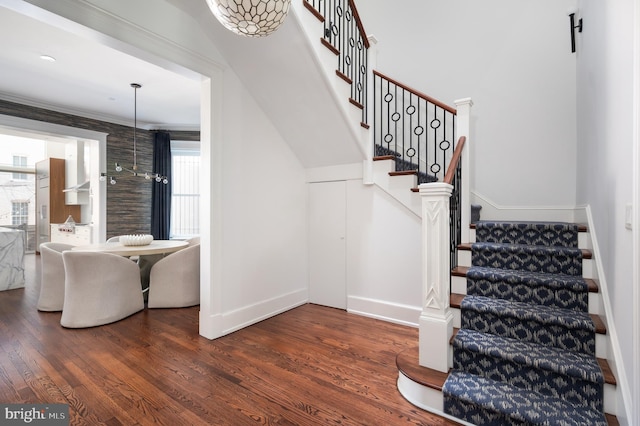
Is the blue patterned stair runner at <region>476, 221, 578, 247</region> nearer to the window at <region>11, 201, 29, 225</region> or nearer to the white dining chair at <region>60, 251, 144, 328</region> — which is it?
the white dining chair at <region>60, 251, 144, 328</region>

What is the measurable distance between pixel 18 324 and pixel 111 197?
3.20 metres

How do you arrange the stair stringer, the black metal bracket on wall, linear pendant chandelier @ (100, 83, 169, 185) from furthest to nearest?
1. linear pendant chandelier @ (100, 83, 169, 185)
2. the black metal bracket on wall
3. the stair stringer

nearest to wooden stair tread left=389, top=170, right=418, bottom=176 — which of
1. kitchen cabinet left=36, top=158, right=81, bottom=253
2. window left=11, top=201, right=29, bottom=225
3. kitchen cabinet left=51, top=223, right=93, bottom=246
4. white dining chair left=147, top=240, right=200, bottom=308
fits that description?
white dining chair left=147, top=240, right=200, bottom=308

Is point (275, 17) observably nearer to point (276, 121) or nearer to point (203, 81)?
point (203, 81)

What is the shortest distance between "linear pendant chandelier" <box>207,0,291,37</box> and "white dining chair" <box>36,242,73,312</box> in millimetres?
3739

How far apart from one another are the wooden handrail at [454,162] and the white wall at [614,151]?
2.89 feet

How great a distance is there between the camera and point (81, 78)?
419 cm

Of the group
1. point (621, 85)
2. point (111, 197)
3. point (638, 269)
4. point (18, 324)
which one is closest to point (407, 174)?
point (621, 85)

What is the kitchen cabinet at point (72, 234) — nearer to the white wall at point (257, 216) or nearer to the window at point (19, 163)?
the window at point (19, 163)

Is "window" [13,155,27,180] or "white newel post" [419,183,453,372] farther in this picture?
"window" [13,155,27,180]

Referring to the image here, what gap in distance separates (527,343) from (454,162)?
1376 mm

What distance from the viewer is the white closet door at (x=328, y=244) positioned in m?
3.80

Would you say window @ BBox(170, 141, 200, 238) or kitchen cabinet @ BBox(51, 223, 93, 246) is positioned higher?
window @ BBox(170, 141, 200, 238)

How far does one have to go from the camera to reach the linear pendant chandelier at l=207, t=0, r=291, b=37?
1262 millimetres
